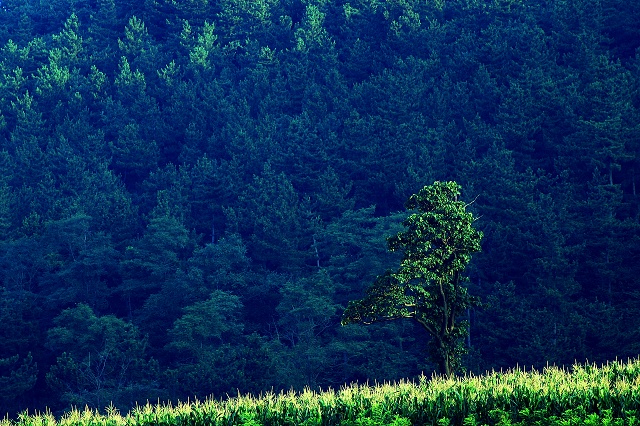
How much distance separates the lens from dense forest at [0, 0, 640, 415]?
75.4 m

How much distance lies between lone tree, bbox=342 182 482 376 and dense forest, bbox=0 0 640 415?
28.0m

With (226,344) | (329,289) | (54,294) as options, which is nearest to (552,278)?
(329,289)

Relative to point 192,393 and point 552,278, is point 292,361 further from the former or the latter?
point 552,278

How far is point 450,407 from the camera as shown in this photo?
29750mm

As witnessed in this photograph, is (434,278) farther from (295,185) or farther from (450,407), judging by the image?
(295,185)

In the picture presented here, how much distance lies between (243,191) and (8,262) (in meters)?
22.2

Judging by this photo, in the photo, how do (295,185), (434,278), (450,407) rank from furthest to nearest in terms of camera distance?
1. (295,185)
2. (434,278)
3. (450,407)

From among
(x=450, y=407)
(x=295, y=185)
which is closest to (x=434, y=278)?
(x=450, y=407)

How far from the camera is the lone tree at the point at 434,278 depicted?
1640 inches

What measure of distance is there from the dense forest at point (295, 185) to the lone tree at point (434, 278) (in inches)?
1104

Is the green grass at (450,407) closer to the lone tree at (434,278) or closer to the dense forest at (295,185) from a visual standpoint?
the lone tree at (434,278)

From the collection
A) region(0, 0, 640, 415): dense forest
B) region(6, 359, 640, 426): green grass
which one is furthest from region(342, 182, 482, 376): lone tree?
region(0, 0, 640, 415): dense forest

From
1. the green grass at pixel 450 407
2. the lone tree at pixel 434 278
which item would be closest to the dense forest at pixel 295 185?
the lone tree at pixel 434 278

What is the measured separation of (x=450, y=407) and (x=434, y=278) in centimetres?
1303
